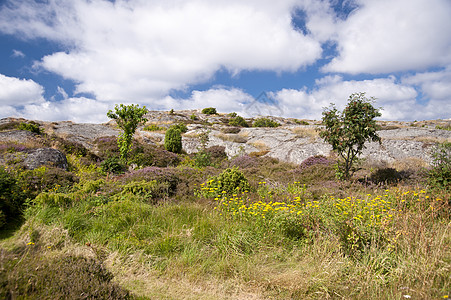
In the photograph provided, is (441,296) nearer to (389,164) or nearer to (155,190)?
(155,190)

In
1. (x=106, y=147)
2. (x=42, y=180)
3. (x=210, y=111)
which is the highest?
(x=210, y=111)

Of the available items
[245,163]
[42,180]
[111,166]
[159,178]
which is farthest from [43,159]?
[245,163]

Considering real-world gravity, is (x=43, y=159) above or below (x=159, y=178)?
above

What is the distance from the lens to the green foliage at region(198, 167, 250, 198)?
713 centimetres

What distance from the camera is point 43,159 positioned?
9344 mm

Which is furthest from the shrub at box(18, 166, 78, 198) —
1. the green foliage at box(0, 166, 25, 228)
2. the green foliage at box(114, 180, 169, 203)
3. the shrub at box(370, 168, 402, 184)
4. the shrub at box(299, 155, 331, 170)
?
the shrub at box(370, 168, 402, 184)

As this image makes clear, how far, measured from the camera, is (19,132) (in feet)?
49.3

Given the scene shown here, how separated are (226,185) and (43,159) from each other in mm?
7504

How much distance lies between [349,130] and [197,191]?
6.75 m

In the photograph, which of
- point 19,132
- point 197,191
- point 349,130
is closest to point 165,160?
point 197,191

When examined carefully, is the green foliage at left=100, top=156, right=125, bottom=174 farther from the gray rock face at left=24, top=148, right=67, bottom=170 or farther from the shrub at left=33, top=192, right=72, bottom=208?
the shrub at left=33, top=192, right=72, bottom=208

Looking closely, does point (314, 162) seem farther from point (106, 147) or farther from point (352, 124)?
point (106, 147)

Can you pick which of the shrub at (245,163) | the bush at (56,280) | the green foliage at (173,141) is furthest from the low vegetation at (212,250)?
the green foliage at (173,141)

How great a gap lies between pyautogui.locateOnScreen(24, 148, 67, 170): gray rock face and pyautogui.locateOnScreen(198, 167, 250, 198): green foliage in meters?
6.47
